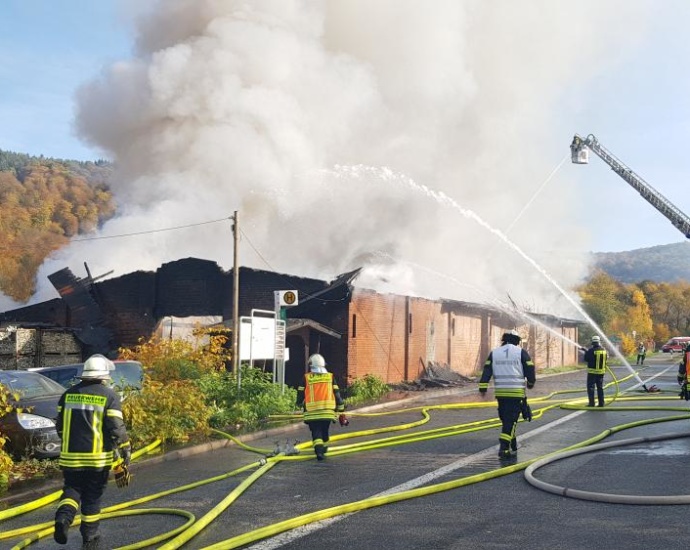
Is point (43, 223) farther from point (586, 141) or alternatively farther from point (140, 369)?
point (140, 369)

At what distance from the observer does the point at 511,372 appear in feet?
31.8

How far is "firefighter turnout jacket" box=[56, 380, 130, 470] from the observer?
566cm

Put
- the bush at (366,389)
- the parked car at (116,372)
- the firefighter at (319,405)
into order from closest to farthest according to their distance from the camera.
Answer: the firefighter at (319,405) < the parked car at (116,372) < the bush at (366,389)

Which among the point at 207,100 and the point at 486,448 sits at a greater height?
the point at 207,100

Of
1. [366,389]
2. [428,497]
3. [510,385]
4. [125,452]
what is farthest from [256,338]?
[125,452]

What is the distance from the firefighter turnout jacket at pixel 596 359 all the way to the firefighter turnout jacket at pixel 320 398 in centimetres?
773

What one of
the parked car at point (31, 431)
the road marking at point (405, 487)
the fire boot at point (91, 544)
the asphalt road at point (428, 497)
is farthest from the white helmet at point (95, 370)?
the parked car at point (31, 431)

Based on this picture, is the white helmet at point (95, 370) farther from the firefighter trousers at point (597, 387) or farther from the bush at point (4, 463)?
the firefighter trousers at point (597, 387)

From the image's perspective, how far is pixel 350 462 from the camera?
9.52m

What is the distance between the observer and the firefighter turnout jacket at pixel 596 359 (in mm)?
15555

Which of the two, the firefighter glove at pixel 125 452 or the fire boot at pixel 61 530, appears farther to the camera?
the firefighter glove at pixel 125 452

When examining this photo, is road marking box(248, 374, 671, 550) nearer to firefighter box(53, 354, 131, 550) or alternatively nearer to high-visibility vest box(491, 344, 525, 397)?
high-visibility vest box(491, 344, 525, 397)

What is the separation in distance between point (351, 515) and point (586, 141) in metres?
33.4

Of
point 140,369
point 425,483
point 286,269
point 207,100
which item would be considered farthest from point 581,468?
point 207,100
